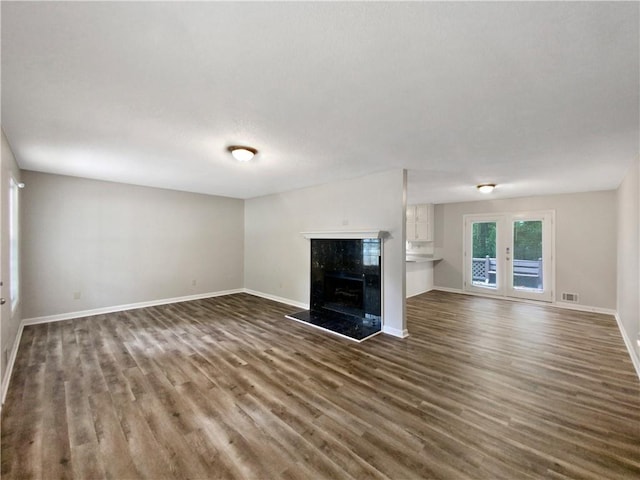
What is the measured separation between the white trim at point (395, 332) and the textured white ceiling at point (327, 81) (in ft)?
7.85

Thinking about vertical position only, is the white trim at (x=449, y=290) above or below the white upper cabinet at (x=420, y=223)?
A: below

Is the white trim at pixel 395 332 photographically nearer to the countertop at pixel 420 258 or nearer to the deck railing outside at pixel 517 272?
the countertop at pixel 420 258

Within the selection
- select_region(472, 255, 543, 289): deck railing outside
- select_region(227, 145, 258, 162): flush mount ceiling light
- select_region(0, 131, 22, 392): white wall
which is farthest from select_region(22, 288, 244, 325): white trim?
select_region(472, 255, 543, 289): deck railing outside

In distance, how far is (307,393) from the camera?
2.43m

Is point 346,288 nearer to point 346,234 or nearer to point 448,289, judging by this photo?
point 346,234

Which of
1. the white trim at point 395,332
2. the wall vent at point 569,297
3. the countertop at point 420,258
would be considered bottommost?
the white trim at point 395,332

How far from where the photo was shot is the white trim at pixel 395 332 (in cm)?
386

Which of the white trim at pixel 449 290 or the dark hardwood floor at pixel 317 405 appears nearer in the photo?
the dark hardwood floor at pixel 317 405

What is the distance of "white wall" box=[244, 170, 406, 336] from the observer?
13.0 ft

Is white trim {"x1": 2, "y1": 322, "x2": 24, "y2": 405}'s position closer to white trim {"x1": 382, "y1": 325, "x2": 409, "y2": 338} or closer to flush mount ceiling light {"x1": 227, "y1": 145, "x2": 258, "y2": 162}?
flush mount ceiling light {"x1": 227, "y1": 145, "x2": 258, "y2": 162}

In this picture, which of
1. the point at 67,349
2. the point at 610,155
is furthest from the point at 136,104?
Result: the point at 610,155

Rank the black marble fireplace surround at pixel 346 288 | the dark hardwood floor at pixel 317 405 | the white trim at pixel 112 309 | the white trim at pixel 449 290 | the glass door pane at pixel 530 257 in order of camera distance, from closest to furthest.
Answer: the dark hardwood floor at pixel 317 405 < the black marble fireplace surround at pixel 346 288 < the white trim at pixel 112 309 < the glass door pane at pixel 530 257 < the white trim at pixel 449 290

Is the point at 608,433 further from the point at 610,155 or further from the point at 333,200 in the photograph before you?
the point at 333,200

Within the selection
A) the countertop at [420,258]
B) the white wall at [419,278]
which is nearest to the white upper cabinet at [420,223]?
the countertop at [420,258]
